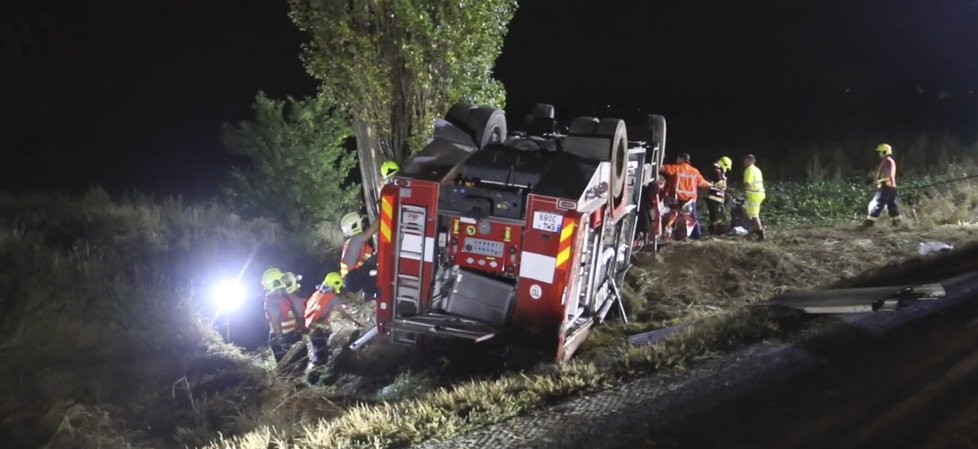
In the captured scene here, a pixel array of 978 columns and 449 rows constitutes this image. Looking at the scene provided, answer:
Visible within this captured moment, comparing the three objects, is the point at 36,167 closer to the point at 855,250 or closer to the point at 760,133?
the point at 855,250

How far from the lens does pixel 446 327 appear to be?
20.8 feet

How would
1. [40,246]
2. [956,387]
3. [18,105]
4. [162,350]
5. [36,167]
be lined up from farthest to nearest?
1. [18,105]
2. [36,167]
3. [40,246]
4. [162,350]
5. [956,387]

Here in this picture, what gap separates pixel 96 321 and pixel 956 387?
7.47m

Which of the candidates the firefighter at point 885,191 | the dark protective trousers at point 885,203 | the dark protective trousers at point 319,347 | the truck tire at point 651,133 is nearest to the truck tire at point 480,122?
the dark protective trousers at point 319,347

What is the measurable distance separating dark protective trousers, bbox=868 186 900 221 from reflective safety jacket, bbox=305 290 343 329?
9.46 meters

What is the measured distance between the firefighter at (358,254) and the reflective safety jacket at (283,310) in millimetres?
777

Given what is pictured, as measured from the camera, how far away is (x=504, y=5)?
9.82 metres

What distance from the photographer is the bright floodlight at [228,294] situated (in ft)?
28.7

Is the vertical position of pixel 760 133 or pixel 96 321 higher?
pixel 760 133

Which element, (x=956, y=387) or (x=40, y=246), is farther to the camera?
(x=40, y=246)

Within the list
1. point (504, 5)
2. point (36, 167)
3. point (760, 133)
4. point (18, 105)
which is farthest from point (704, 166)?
point (18, 105)

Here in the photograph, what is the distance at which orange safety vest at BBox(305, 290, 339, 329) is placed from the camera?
728 centimetres

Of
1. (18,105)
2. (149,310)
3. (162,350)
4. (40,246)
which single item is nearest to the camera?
(162,350)

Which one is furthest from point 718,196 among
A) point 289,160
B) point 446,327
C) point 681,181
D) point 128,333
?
point 128,333
